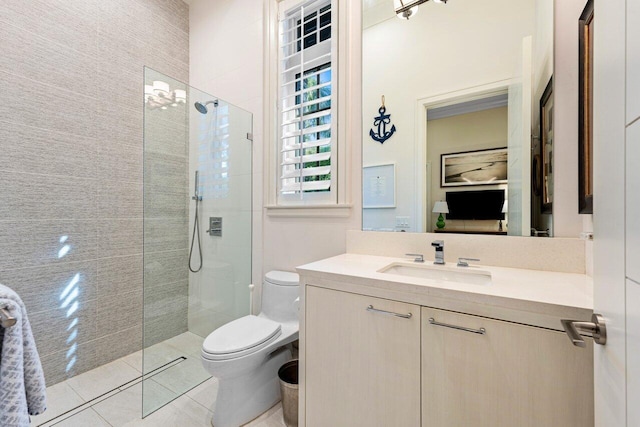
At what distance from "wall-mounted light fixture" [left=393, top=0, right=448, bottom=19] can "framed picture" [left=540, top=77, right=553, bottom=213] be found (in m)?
0.82

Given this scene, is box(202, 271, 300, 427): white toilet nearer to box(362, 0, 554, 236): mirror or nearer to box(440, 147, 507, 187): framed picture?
box(362, 0, 554, 236): mirror

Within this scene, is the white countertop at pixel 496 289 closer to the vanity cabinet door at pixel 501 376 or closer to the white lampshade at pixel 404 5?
the vanity cabinet door at pixel 501 376

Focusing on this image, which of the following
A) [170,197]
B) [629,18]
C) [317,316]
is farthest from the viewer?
[170,197]

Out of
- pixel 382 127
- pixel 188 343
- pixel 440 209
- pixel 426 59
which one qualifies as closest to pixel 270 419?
pixel 188 343

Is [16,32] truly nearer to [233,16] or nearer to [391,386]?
[233,16]

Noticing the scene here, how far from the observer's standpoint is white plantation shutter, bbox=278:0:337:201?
73.3 inches

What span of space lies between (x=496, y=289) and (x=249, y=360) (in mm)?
1182

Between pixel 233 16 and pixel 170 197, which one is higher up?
pixel 233 16

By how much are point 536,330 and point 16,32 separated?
9.70ft

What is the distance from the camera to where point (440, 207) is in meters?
1.51

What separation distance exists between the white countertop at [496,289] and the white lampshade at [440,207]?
0.32 metres

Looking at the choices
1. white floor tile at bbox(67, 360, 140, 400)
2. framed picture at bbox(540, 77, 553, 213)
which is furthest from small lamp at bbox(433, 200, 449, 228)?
white floor tile at bbox(67, 360, 140, 400)

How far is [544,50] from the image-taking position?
1.26 metres

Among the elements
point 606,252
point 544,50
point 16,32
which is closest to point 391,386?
point 606,252
